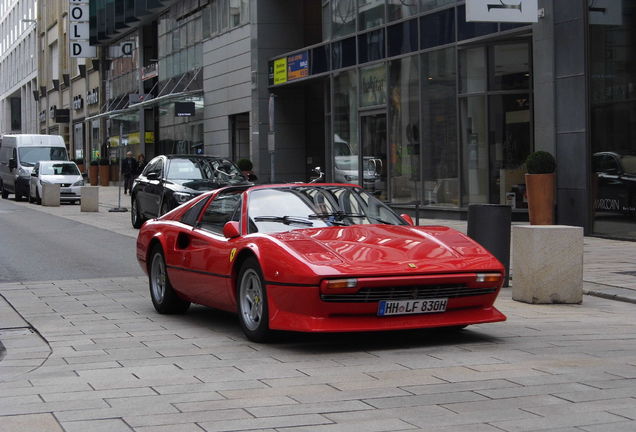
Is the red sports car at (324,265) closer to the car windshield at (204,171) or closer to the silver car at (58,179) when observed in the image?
the car windshield at (204,171)

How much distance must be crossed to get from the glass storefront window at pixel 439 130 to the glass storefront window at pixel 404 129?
0.38 metres

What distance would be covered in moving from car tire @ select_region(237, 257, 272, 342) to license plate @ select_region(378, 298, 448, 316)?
0.88 meters

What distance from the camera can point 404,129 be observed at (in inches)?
1024

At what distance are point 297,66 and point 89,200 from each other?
767 cm

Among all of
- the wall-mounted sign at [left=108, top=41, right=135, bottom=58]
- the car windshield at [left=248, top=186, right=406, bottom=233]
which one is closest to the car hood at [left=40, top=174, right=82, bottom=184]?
the wall-mounted sign at [left=108, top=41, right=135, bottom=58]

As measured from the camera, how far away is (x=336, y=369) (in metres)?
6.92

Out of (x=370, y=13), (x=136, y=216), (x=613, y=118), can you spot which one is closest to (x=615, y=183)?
(x=613, y=118)

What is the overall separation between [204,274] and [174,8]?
39662mm

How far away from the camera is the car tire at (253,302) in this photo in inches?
308

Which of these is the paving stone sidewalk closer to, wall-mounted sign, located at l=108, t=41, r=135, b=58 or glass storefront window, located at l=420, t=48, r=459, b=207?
glass storefront window, located at l=420, t=48, r=459, b=207

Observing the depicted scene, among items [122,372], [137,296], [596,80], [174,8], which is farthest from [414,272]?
[174,8]

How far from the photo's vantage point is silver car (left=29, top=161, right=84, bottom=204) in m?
37.3

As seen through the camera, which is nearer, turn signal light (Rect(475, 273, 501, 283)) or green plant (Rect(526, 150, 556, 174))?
turn signal light (Rect(475, 273, 501, 283))

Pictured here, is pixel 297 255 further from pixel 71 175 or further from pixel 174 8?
pixel 174 8
